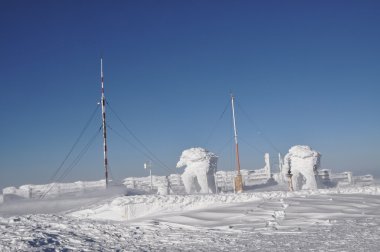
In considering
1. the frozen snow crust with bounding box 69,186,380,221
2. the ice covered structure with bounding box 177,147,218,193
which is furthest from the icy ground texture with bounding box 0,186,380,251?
the ice covered structure with bounding box 177,147,218,193

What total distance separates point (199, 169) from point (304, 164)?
580 centimetres

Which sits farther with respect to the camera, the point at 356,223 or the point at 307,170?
the point at 307,170

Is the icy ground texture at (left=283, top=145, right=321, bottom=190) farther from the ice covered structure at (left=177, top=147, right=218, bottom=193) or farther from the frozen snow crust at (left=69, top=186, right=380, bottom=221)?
the frozen snow crust at (left=69, top=186, right=380, bottom=221)

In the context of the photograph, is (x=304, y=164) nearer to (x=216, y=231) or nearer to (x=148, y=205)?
(x=148, y=205)

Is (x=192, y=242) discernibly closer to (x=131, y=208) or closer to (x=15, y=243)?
(x=15, y=243)

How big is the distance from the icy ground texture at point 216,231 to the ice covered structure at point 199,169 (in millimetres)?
9878

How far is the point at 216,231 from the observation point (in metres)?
7.91

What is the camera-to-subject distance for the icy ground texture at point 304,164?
21094 millimetres

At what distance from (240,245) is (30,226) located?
416 centimetres

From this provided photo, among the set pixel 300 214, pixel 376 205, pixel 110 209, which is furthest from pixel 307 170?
pixel 110 209

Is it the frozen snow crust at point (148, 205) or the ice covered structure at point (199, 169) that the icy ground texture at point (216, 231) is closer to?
the frozen snow crust at point (148, 205)

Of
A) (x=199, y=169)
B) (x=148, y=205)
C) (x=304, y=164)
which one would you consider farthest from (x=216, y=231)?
Answer: (x=304, y=164)

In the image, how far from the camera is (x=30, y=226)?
762 cm

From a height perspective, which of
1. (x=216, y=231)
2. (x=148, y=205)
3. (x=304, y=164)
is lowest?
(x=216, y=231)
